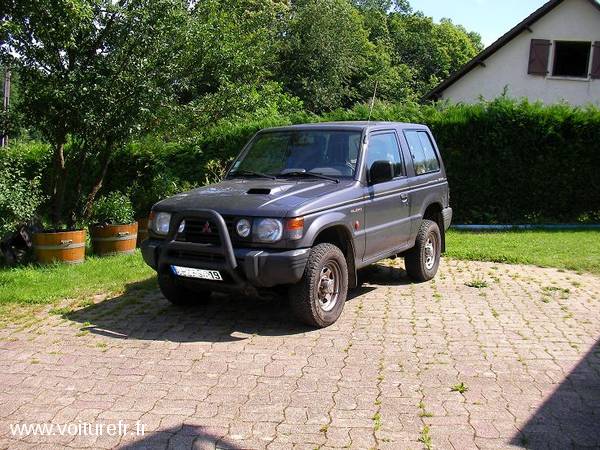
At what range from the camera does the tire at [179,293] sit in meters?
6.30

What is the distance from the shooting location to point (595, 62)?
72.9ft

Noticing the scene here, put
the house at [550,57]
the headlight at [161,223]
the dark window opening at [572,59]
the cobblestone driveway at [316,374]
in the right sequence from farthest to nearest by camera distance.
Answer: the dark window opening at [572,59]
the house at [550,57]
the headlight at [161,223]
the cobblestone driveway at [316,374]

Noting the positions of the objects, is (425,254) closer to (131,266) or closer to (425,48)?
(131,266)

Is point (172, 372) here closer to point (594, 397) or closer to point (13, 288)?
point (594, 397)

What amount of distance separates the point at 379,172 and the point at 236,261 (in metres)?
1.97

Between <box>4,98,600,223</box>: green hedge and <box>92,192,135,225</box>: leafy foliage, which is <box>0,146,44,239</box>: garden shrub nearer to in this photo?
<box>92,192,135,225</box>: leafy foliage

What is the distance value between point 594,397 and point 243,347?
2.75 m

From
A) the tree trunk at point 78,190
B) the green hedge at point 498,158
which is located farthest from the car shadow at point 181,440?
the green hedge at point 498,158

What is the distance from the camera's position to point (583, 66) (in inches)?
936

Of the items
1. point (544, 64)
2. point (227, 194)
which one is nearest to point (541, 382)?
point (227, 194)

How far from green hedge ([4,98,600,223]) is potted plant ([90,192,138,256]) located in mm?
2593

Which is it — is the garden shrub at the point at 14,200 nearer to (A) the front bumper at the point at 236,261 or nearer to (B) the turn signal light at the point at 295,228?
(A) the front bumper at the point at 236,261

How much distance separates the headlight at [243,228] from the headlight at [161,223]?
841 mm

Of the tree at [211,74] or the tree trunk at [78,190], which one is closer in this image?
the tree trunk at [78,190]
